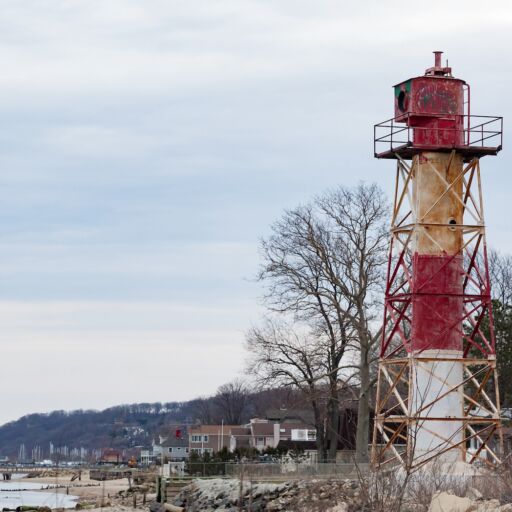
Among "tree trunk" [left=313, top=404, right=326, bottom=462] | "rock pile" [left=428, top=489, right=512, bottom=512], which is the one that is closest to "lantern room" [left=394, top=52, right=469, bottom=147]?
"rock pile" [left=428, top=489, right=512, bottom=512]

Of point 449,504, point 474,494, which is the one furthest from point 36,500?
point 449,504

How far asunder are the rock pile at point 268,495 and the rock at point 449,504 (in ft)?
13.2

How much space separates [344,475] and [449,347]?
9600mm

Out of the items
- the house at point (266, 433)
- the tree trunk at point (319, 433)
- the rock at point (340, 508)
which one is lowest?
the rock at point (340, 508)

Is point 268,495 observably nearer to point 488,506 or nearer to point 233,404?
point 488,506

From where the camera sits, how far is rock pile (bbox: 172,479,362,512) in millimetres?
36688

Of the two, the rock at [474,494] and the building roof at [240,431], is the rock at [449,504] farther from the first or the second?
the building roof at [240,431]

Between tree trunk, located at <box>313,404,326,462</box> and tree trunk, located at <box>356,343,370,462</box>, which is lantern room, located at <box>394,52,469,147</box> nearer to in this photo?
tree trunk, located at <box>356,343,370,462</box>

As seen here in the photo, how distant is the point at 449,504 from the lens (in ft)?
88.9

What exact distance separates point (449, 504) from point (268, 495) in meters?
21.6

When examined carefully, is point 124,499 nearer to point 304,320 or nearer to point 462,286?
point 304,320

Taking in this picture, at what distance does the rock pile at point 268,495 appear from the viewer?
36.7m

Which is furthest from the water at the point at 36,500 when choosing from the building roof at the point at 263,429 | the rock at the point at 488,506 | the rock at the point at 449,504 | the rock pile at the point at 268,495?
the rock at the point at 449,504

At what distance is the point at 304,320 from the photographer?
216 ft
